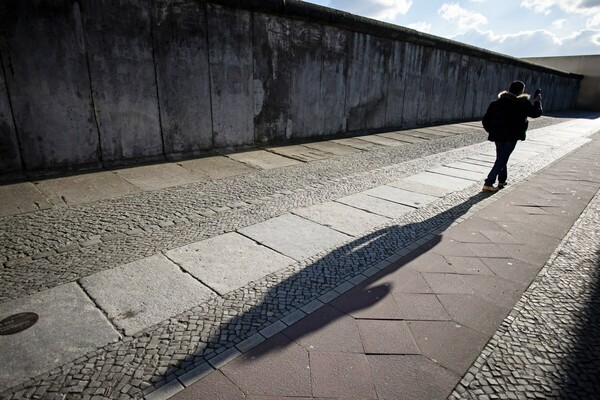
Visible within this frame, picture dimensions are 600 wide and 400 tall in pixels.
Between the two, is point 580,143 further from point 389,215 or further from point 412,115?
point 389,215

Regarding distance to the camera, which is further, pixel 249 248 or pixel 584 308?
pixel 249 248

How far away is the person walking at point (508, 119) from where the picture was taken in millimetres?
4773

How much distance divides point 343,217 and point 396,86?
821 centimetres

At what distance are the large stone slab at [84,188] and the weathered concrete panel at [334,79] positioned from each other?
5377 millimetres

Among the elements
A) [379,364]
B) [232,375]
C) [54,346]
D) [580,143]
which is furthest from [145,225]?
[580,143]

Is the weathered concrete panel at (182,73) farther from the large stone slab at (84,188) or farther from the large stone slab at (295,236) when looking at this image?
the large stone slab at (295,236)

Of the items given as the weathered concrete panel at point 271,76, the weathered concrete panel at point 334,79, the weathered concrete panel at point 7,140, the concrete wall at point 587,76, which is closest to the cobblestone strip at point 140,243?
the weathered concrete panel at point 7,140

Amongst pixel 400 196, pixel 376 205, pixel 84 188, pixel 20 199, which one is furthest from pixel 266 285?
pixel 20 199

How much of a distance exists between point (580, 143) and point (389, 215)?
1005 centimetres

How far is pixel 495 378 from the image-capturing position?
1.77m

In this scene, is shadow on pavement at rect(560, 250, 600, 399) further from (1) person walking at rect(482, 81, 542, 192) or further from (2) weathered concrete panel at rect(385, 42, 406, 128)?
(2) weathered concrete panel at rect(385, 42, 406, 128)

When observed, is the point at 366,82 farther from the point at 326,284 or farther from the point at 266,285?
the point at 266,285

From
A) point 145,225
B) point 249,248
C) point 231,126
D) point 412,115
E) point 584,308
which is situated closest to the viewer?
point 584,308

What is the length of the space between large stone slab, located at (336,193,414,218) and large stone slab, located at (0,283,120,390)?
2.99m
